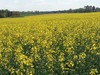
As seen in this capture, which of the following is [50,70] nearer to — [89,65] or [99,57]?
[89,65]

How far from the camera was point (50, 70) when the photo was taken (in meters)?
7.01

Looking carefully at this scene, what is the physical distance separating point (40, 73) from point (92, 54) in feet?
6.09

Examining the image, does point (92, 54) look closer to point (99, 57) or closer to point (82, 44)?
point (99, 57)

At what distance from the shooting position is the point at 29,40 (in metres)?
11.6

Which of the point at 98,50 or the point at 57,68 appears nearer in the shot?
the point at 57,68

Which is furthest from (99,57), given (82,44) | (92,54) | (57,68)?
(82,44)

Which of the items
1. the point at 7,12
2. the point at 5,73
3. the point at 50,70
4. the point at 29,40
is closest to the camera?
the point at 50,70

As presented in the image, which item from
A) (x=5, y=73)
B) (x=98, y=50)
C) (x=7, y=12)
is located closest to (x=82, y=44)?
(x=98, y=50)

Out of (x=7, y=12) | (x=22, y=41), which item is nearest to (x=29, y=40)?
(x=22, y=41)

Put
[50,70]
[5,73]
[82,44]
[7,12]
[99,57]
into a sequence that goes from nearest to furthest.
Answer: [50,70] → [5,73] → [99,57] → [82,44] → [7,12]

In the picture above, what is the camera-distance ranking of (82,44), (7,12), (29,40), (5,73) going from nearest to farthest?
1. (5,73)
2. (82,44)
3. (29,40)
4. (7,12)

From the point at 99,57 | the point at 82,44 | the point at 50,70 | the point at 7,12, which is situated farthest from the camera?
the point at 7,12

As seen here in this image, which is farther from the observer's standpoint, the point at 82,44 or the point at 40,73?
the point at 82,44

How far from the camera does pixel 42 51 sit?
28.9 feet
